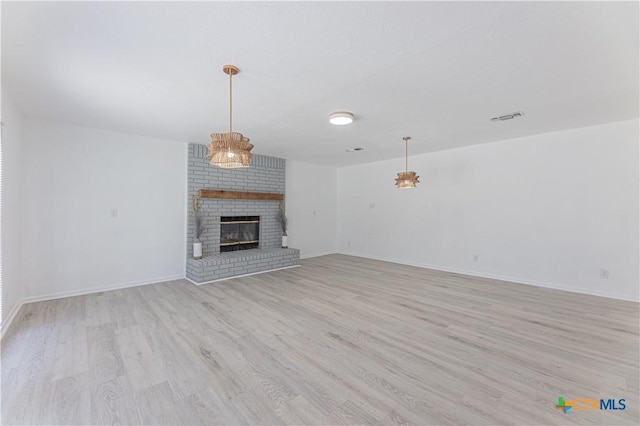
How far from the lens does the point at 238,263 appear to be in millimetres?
5043

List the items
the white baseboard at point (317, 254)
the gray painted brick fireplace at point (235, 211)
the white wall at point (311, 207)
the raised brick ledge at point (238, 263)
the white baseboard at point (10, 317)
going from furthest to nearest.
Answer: the white baseboard at point (317, 254), the white wall at point (311, 207), the gray painted brick fireplace at point (235, 211), the raised brick ledge at point (238, 263), the white baseboard at point (10, 317)

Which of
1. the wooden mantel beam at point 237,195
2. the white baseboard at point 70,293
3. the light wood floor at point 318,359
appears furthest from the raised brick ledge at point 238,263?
the wooden mantel beam at point 237,195

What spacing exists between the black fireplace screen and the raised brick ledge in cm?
23

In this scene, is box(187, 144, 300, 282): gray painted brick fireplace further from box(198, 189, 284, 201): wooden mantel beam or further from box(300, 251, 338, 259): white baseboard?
box(300, 251, 338, 259): white baseboard

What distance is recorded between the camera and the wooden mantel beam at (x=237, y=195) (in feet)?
16.5

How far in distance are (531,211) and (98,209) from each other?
272 inches

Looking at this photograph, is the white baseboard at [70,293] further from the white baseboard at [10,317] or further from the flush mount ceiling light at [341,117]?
the flush mount ceiling light at [341,117]

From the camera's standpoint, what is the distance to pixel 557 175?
430 cm

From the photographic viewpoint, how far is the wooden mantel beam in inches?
198

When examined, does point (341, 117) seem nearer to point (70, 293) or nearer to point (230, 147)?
point (230, 147)

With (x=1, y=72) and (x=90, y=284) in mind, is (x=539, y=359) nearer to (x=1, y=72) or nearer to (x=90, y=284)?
(x=1, y=72)

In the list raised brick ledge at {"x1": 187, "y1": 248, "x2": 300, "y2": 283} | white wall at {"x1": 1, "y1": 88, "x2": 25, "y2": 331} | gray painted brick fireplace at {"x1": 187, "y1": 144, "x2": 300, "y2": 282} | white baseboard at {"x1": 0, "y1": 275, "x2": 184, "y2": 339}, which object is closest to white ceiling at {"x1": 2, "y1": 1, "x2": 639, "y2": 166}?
white wall at {"x1": 1, "y1": 88, "x2": 25, "y2": 331}

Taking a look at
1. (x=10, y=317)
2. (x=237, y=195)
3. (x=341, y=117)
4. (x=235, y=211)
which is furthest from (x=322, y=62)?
(x=10, y=317)

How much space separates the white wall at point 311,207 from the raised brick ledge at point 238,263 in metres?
0.93
